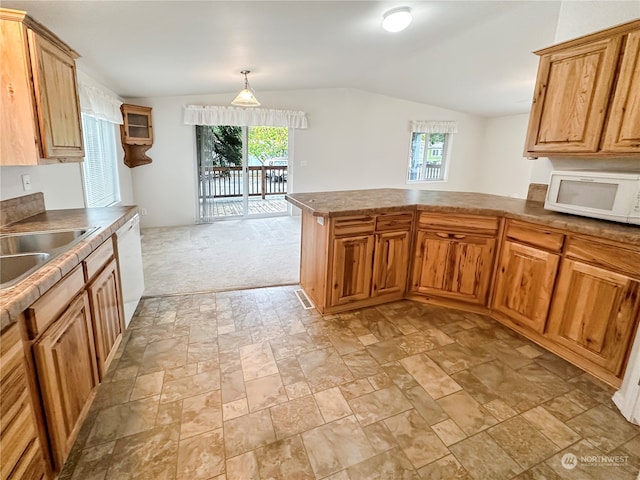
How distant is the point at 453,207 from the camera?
2660 millimetres

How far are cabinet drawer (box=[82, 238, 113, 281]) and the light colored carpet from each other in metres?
1.26

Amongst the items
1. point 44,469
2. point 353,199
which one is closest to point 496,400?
point 353,199

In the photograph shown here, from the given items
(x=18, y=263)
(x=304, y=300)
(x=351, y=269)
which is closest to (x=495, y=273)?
(x=351, y=269)

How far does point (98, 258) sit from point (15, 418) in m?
0.90

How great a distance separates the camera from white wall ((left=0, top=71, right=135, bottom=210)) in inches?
78.4

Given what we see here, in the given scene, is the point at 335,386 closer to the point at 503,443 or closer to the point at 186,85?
the point at 503,443

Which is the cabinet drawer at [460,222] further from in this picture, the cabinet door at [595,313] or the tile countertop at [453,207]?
the cabinet door at [595,313]

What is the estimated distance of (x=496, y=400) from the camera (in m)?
1.83

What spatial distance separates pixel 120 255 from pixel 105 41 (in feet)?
5.69

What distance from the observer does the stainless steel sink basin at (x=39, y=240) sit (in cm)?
168

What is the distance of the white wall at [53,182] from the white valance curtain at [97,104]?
0.43 feet

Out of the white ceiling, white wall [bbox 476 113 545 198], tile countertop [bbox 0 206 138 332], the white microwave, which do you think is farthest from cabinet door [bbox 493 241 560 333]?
white wall [bbox 476 113 545 198]

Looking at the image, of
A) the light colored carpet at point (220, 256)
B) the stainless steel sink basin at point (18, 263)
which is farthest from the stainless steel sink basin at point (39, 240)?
the light colored carpet at point (220, 256)

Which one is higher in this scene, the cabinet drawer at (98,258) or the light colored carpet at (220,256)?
the cabinet drawer at (98,258)
